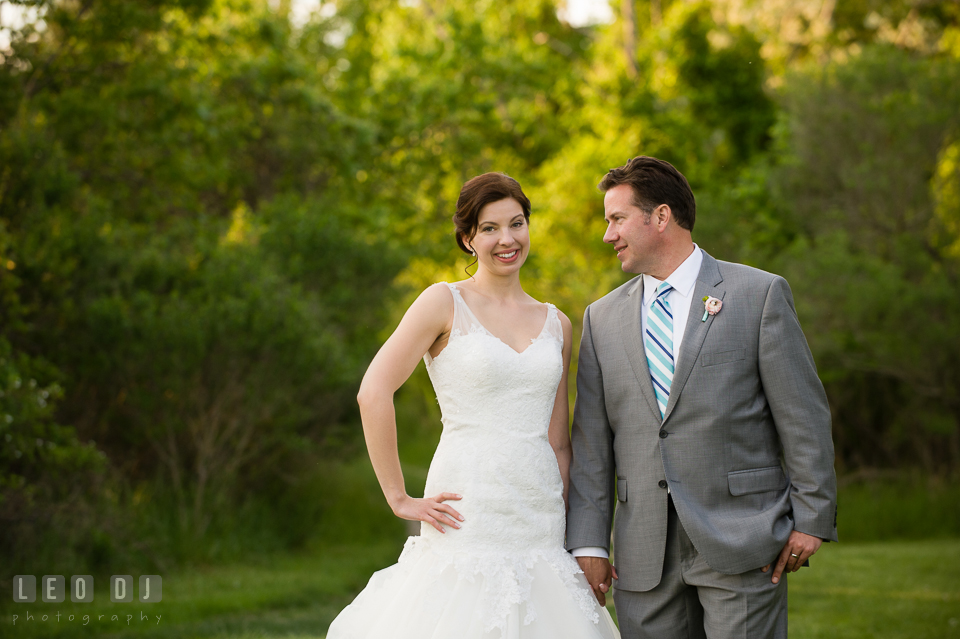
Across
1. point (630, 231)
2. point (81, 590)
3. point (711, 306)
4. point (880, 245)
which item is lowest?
point (81, 590)

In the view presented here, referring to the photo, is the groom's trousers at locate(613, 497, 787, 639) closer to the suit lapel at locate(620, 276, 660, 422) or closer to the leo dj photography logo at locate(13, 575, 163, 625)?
the suit lapel at locate(620, 276, 660, 422)

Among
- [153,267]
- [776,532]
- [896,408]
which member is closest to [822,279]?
[896,408]

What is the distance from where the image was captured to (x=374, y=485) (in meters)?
12.8

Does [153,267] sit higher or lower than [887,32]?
lower

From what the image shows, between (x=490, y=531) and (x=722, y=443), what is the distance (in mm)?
929

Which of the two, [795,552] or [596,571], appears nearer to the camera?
[795,552]

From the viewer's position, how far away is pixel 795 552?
293 cm

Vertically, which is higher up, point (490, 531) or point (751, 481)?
point (751, 481)

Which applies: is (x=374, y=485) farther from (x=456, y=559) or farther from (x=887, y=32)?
(x=887, y=32)

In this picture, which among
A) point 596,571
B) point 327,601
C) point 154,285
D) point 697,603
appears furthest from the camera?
point 154,285

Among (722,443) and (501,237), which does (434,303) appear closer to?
(501,237)

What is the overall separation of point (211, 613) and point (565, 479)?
4202 millimetres

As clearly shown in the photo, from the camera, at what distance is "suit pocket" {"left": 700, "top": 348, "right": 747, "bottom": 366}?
120 inches

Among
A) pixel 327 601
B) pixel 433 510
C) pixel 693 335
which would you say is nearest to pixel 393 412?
pixel 433 510
